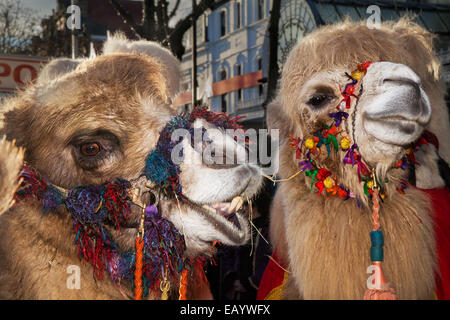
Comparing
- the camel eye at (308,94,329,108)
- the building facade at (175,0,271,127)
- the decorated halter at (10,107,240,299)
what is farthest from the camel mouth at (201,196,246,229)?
the building facade at (175,0,271,127)

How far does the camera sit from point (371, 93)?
6.10 feet

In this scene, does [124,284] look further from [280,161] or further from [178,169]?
[280,161]

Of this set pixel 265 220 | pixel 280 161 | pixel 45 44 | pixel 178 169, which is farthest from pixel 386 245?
pixel 45 44

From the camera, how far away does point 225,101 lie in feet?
39.3

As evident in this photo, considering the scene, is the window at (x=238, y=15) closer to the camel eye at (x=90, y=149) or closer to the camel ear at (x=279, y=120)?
the camel ear at (x=279, y=120)

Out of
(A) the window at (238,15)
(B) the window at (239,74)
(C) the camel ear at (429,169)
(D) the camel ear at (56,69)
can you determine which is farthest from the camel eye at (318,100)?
(A) the window at (238,15)

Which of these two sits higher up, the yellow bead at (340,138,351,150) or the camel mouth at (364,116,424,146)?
the camel mouth at (364,116,424,146)

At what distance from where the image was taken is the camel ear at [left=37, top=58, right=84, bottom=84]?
5.58 ft

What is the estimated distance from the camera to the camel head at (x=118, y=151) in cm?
144

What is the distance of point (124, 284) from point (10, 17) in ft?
11.2

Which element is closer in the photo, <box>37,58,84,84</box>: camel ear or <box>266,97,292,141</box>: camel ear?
<box>37,58,84,84</box>: camel ear

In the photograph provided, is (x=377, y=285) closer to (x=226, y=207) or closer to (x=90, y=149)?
(x=226, y=207)

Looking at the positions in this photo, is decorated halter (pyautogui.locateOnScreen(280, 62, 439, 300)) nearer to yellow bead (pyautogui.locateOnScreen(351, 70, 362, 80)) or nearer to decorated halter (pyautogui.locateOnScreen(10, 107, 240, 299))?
yellow bead (pyautogui.locateOnScreen(351, 70, 362, 80))
